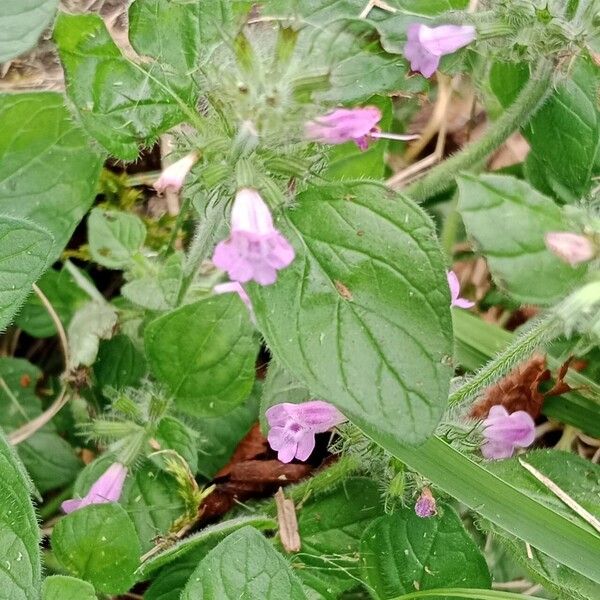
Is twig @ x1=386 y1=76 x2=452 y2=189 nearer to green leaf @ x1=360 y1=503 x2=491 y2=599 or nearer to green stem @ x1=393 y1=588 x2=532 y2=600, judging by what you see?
green leaf @ x1=360 y1=503 x2=491 y2=599

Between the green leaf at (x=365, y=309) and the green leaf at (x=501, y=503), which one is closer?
the green leaf at (x=365, y=309)

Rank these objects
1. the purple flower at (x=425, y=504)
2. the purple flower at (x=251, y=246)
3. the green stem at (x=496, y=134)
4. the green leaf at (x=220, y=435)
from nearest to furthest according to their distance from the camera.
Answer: the purple flower at (x=251, y=246) → the purple flower at (x=425, y=504) → the green stem at (x=496, y=134) → the green leaf at (x=220, y=435)

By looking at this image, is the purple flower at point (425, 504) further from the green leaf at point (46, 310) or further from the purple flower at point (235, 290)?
the green leaf at point (46, 310)

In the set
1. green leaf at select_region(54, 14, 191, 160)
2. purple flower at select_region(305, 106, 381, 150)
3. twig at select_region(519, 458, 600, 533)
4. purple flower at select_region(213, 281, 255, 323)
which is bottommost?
twig at select_region(519, 458, 600, 533)

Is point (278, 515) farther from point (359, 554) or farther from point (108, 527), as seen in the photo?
point (108, 527)

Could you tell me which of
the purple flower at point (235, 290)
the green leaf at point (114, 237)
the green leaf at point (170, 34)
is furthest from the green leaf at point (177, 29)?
the green leaf at point (114, 237)

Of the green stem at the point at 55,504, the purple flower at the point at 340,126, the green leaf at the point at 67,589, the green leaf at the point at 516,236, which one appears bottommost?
the green stem at the point at 55,504

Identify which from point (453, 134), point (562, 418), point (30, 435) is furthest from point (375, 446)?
point (453, 134)

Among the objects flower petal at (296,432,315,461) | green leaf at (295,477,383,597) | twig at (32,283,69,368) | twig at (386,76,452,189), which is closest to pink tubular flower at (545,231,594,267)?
flower petal at (296,432,315,461)
